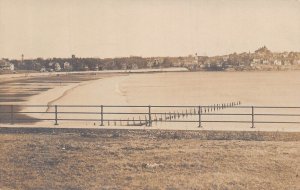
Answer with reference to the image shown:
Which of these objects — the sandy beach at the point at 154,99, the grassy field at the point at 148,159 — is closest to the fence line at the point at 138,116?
the sandy beach at the point at 154,99

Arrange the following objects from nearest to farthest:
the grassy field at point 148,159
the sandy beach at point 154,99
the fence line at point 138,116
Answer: the grassy field at point 148,159 < the fence line at point 138,116 < the sandy beach at point 154,99

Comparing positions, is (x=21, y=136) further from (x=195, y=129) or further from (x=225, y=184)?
(x=225, y=184)

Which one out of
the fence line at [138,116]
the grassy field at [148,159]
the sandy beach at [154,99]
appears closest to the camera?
the grassy field at [148,159]

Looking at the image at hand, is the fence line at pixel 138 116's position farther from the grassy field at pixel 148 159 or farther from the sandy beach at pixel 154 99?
the grassy field at pixel 148 159

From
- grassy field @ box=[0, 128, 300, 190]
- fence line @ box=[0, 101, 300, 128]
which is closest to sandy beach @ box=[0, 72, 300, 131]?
fence line @ box=[0, 101, 300, 128]

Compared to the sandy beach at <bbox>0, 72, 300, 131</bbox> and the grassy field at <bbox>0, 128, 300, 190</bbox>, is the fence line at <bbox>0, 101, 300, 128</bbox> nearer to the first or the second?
the sandy beach at <bbox>0, 72, 300, 131</bbox>

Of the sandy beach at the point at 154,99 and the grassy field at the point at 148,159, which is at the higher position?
the grassy field at the point at 148,159

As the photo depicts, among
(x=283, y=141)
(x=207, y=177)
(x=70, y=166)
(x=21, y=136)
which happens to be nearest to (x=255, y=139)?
(x=283, y=141)

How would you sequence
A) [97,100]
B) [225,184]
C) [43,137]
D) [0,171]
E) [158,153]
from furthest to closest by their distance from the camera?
[97,100]
[43,137]
[158,153]
[0,171]
[225,184]

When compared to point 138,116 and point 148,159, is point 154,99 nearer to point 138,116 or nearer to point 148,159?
point 138,116
